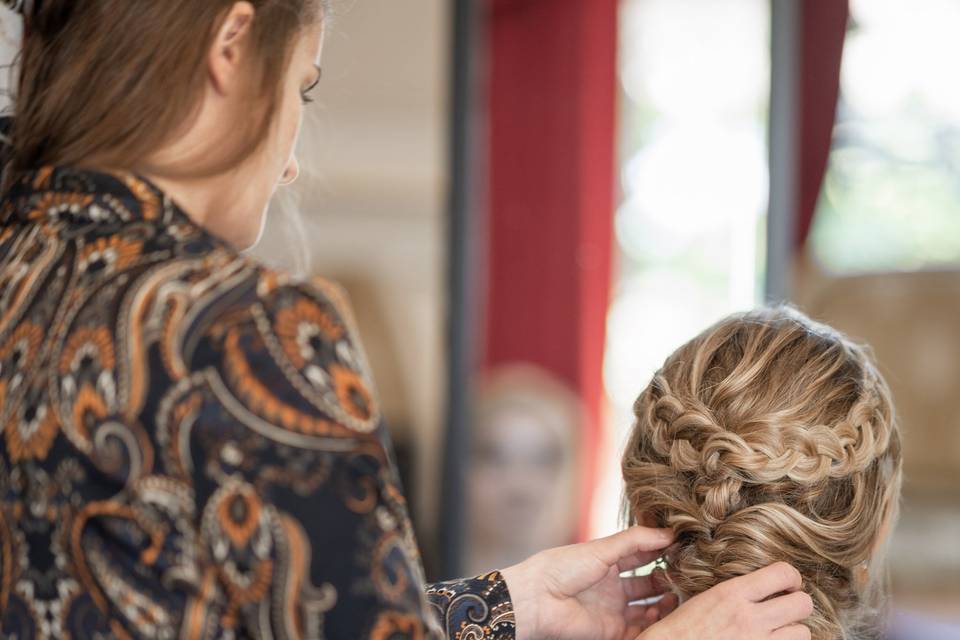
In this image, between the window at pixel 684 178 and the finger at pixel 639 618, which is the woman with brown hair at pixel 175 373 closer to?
the finger at pixel 639 618

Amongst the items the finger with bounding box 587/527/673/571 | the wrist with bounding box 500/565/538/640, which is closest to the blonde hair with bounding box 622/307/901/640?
the finger with bounding box 587/527/673/571

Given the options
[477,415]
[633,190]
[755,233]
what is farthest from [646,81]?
[477,415]

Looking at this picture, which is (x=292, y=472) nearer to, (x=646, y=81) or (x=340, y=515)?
(x=340, y=515)

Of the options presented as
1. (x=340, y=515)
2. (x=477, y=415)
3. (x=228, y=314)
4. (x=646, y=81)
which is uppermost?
(x=646, y=81)

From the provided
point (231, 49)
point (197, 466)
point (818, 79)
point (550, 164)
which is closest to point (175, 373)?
point (197, 466)

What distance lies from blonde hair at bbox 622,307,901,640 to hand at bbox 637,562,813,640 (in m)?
0.03

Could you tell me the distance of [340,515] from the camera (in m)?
0.69

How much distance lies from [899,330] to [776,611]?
2.49 m

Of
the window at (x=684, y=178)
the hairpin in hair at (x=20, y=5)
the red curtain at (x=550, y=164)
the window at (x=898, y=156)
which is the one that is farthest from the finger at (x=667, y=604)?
the window at (x=898, y=156)

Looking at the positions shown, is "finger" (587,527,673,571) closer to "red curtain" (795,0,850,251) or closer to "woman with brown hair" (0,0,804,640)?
"woman with brown hair" (0,0,804,640)

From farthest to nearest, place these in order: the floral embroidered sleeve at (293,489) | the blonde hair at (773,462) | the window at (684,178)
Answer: the window at (684,178) < the blonde hair at (773,462) < the floral embroidered sleeve at (293,489)

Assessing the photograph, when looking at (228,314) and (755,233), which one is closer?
(228,314)

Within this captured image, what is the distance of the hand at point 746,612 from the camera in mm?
978

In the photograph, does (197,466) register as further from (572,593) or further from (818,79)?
(818,79)
